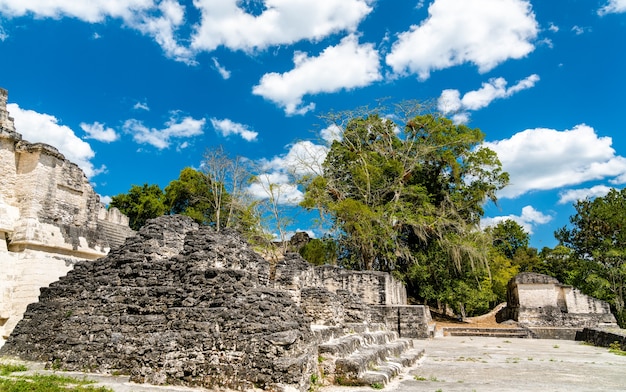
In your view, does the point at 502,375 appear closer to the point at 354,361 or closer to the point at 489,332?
the point at 354,361

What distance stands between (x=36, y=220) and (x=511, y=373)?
10418 millimetres

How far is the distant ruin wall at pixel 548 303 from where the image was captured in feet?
73.7

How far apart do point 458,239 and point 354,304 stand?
12314 mm

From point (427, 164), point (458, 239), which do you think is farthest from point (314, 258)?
point (427, 164)

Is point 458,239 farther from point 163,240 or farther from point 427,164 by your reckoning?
point 163,240

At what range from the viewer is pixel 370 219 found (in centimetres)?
2219

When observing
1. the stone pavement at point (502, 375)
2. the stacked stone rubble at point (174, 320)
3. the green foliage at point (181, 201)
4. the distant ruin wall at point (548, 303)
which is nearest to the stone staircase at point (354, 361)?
the stone pavement at point (502, 375)

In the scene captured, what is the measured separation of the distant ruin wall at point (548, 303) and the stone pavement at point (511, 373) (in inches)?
444

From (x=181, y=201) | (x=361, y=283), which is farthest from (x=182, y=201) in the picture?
(x=361, y=283)

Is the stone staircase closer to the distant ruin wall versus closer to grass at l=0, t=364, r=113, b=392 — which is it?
grass at l=0, t=364, r=113, b=392

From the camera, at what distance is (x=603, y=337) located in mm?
15016

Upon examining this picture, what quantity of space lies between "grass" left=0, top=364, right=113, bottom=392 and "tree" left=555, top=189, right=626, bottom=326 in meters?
24.3

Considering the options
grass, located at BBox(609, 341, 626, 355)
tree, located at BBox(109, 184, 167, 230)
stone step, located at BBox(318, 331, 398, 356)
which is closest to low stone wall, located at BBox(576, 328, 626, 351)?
grass, located at BBox(609, 341, 626, 355)

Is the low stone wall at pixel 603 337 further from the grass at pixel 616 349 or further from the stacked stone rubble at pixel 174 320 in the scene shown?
the stacked stone rubble at pixel 174 320
